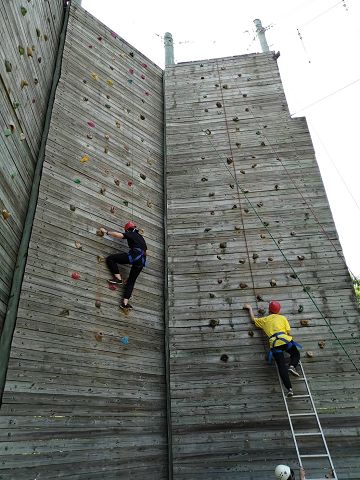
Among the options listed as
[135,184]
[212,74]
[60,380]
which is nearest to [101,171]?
[135,184]

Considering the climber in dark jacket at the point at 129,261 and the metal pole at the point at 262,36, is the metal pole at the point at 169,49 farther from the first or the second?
the climber in dark jacket at the point at 129,261

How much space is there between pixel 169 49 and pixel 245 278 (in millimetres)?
7673

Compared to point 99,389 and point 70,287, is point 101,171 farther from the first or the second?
point 99,389

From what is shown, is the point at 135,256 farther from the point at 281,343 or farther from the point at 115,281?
the point at 281,343

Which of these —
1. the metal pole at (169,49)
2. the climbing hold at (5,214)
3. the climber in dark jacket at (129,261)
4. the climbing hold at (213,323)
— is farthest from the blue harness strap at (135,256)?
the metal pole at (169,49)

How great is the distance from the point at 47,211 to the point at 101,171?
152cm


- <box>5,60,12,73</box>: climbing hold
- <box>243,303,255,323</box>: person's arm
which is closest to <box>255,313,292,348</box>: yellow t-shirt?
<box>243,303,255,323</box>: person's arm

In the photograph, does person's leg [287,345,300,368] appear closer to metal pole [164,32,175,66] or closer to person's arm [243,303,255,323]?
Result: person's arm [243,303,255,323]

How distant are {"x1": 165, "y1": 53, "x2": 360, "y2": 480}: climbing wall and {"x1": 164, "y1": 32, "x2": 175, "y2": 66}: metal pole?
1.64m

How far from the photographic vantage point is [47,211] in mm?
5801

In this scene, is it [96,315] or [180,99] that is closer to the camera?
[96,315]

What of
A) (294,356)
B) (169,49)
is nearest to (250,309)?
(294,356)

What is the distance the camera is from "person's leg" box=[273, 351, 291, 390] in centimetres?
543

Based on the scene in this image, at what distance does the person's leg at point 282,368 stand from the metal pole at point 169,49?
8.47 m
